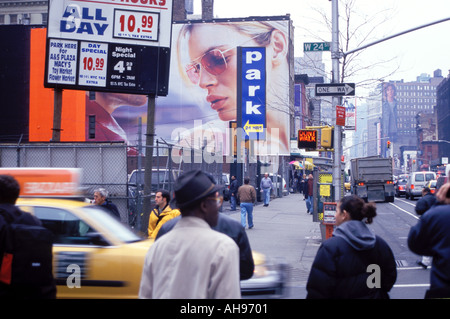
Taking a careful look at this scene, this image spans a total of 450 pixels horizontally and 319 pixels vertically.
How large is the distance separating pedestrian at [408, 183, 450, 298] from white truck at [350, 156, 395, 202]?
32.8 m

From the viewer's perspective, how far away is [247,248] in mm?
5859

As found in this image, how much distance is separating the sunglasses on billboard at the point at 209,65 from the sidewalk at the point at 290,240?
29073 millimetres

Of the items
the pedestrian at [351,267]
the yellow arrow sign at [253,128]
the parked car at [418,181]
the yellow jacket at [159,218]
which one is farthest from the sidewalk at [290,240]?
the yellow arrow sign at [253,128]

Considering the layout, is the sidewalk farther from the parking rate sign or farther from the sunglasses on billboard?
the sunglasses on billboard

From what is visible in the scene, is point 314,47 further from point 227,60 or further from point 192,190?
point 227,60

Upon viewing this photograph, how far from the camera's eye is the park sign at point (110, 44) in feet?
47.2

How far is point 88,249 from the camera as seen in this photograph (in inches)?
262

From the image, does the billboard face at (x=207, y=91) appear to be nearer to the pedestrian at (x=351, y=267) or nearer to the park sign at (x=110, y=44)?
the park sign at (x=110, y=44)

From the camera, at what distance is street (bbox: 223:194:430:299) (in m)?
9.98
